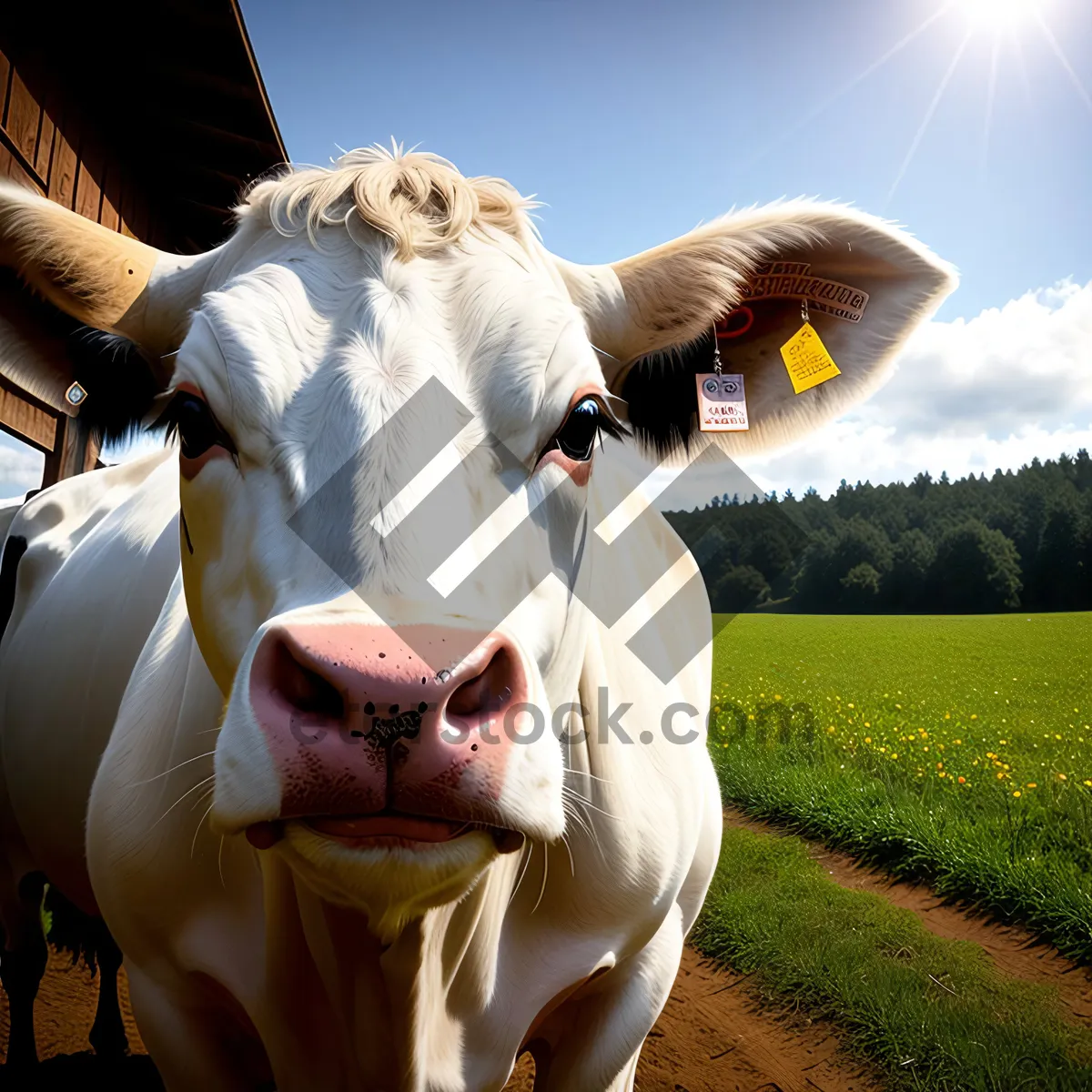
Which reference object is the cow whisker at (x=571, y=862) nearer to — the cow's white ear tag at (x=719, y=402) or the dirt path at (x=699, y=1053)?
the cow's white ear tag at (x=719, y=402)

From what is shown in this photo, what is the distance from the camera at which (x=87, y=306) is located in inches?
72.1

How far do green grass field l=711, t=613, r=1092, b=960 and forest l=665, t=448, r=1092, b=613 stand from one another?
31.0 meters

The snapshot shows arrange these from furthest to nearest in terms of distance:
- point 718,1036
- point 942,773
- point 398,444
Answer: point 942,773 < point 718,1036 < point 398,444

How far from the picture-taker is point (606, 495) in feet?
8.23

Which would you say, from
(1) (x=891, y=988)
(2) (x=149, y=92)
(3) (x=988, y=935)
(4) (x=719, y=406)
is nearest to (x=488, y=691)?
(4) (x=719, y=406)

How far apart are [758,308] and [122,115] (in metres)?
4.47

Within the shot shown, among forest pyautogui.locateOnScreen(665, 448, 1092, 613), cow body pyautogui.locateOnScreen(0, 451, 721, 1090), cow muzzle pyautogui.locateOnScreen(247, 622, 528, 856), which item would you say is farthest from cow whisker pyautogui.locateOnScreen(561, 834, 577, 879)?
forest pyautogui.locateOnScreen(665, 448, 1092, 613)

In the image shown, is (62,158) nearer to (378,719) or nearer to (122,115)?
(122,115)

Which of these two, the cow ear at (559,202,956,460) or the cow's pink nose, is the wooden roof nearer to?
the cow ear at (559,202,956,460)

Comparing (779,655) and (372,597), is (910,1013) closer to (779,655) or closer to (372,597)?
(372,597)

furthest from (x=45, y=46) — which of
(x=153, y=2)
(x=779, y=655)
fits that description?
(x=779, y=655)

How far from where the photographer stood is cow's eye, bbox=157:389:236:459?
1.40m

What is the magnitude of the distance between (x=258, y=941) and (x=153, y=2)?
14.4ft

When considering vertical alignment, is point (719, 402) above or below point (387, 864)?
above
